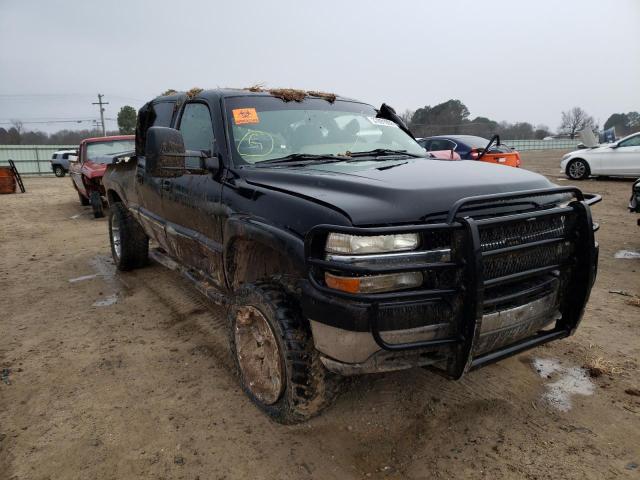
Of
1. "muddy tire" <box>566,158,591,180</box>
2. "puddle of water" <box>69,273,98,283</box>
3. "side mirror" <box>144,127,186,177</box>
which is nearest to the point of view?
"side mirror" <box>144,127,186,177</box>

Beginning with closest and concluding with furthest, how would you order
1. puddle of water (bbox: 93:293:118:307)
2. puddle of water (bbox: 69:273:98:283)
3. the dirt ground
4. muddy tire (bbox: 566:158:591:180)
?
the dirt ground
puddle of water (bbox: 93:293:118:307)
puddle of water (bbox: 69:273:98:283)
muddy tire (bbox: 566:158:591:180)

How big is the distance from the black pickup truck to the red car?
7.53 meters

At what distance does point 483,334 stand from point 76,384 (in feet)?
8.57

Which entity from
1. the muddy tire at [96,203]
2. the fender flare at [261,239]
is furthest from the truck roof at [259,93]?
the muddy tire at [96,203]

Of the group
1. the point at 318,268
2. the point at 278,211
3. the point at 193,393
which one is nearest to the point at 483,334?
the point at 318,268

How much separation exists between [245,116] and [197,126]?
548 millimetres

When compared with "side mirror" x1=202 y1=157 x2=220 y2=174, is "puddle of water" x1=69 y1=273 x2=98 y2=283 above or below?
below

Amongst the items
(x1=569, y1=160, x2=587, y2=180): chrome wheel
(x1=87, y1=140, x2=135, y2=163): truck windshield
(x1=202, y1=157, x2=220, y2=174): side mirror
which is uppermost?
(x1=87, y1=140, x2=135, y2=163): truck windshield

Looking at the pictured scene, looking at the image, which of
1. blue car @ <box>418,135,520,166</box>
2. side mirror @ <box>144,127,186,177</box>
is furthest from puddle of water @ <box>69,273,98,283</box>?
blue car @ <box>418,135,520,166</box>

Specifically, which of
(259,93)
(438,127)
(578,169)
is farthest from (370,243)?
(438,127)

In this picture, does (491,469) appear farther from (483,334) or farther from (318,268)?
(318,268)

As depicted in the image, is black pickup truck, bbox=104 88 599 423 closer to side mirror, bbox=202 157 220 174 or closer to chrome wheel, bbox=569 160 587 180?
side mirror, bbox=202 157 220 174

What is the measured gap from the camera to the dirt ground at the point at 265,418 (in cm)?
222

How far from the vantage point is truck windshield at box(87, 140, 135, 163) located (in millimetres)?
10695
